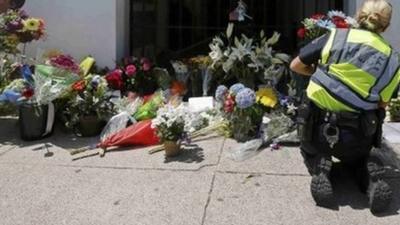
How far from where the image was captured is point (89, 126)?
609 cm

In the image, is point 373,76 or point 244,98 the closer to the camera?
point 373,76

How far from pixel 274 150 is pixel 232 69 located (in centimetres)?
147

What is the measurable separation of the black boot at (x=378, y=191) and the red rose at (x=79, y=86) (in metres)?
3.26

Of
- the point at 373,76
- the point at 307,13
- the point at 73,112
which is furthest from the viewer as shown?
the point at 307,13

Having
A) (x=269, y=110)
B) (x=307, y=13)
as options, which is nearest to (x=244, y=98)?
(x=269, y=110)

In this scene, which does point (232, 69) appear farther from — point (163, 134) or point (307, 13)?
point (307, 13)

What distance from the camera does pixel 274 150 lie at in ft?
17.7

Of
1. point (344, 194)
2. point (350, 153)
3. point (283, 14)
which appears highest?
point (283, 14)

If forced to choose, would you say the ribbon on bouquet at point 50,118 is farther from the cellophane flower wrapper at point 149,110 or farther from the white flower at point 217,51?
the white flower at point 217,51

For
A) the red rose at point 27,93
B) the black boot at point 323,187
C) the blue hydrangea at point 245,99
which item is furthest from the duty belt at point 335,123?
the red rose at point 27,93

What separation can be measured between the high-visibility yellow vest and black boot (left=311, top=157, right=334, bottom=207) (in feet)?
1.48

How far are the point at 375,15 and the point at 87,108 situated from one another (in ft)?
10.6

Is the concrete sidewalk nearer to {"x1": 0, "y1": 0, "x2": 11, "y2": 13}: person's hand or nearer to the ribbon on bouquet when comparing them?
the ribbon on bouquet

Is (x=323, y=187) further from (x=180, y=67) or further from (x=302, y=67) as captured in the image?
(x=180, y=67)
